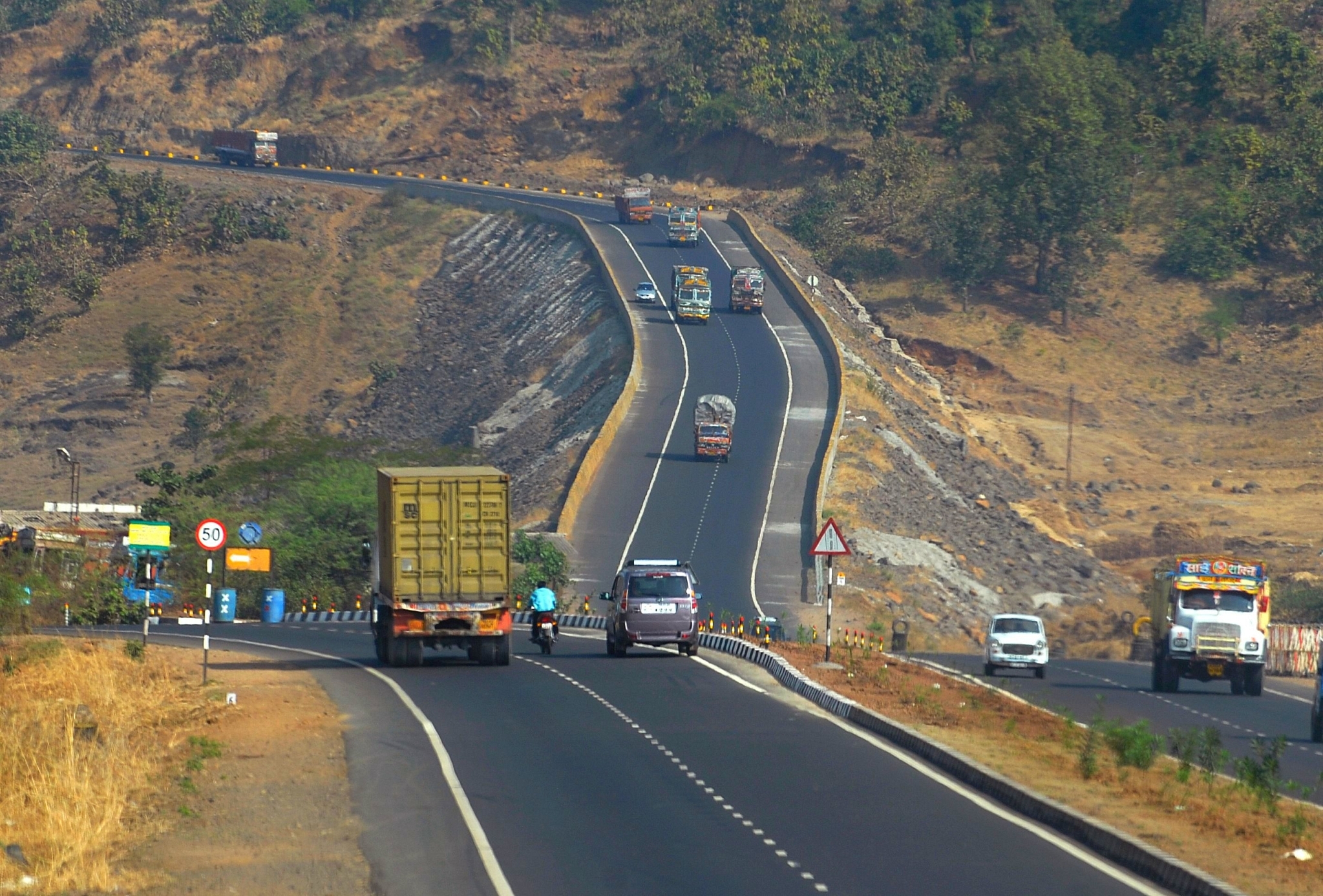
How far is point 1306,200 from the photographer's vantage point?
103875 mm

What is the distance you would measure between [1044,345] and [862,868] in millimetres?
87576

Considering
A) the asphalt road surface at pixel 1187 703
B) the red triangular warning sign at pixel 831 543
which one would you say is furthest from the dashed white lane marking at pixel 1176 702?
the red triangular warning sign at pixel 831 543

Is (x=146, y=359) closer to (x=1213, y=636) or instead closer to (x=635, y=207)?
(x=635, y=207)

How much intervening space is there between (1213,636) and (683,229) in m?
72.9

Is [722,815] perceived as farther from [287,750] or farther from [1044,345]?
[1044,345]

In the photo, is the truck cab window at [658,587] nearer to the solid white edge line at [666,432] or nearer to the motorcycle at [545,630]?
the motorcycle at [545,630]

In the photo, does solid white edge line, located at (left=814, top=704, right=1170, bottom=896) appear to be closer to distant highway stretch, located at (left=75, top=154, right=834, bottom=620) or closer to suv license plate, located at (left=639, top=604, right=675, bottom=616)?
suv license plate, located at (left=639, top=604, right=675, bottom=616)

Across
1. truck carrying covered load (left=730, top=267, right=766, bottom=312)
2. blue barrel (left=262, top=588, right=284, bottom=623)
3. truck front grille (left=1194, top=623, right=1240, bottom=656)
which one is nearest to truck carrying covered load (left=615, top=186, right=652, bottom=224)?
truck carrying covered load (left=730, top=267, right=766, bottom=312)

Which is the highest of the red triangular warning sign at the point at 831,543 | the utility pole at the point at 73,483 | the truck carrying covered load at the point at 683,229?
the truck carrying covered load at the point at 683,229

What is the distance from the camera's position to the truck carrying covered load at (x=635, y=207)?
111688mm

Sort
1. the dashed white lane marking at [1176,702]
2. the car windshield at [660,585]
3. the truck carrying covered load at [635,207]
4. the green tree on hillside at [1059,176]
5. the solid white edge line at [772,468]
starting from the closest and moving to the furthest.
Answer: the dashed white lane marking at [1176,702] → the car windshield at [660,585] → the solid white edge line at [772,468] → the green tree on hillside at [1059,176] → the truck carrying covered load at [635,207]

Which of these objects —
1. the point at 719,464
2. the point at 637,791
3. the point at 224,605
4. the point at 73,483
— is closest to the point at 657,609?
the point at 637,791

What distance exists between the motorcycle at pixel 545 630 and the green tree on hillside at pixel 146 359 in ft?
231

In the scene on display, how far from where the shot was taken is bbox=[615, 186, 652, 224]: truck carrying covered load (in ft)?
366
